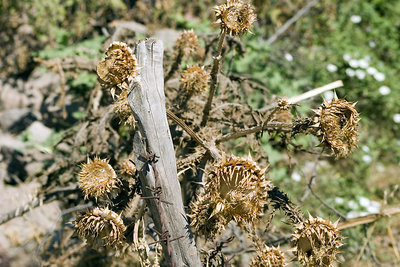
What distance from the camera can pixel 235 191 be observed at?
6.60ft

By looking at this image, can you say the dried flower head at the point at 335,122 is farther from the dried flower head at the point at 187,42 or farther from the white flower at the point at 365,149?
the white flower at the point at 365,149

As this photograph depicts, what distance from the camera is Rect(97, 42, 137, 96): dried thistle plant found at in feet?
6.90

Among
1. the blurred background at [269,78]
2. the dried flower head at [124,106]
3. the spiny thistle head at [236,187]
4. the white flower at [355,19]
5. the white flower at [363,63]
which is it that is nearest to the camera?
the spiny thistle head at [236,187]

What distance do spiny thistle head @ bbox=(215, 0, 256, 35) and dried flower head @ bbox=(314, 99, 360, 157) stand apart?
660 mm

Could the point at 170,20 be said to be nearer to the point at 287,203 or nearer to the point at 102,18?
the point at 102,18

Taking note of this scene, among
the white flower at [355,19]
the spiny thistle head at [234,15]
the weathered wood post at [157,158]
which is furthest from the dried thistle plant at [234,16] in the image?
the white flower at [355,19]

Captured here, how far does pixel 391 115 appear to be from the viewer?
22.9ft

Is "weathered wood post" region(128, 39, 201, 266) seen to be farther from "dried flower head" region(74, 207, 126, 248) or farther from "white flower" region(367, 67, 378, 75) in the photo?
"white flower" region(367, 67, 378, 75)

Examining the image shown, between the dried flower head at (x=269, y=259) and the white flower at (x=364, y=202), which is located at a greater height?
the dried flower head at (x=269, y=259)

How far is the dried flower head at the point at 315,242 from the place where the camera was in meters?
2.06

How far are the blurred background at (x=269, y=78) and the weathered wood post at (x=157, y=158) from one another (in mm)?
1858

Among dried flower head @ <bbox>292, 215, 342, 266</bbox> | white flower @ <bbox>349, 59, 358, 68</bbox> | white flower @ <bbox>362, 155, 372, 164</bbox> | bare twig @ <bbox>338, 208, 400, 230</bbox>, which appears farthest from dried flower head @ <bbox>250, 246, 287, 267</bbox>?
white flower @ <bbox>349, 59, 358, 68</bbox>

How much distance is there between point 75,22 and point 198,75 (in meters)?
4.72

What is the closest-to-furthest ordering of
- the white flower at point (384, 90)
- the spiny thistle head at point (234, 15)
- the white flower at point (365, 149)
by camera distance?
1. the spiny thistle head at point (234, 15)
2. the white flower at point (365, 149)
3. the white flower at point (384, 90)
